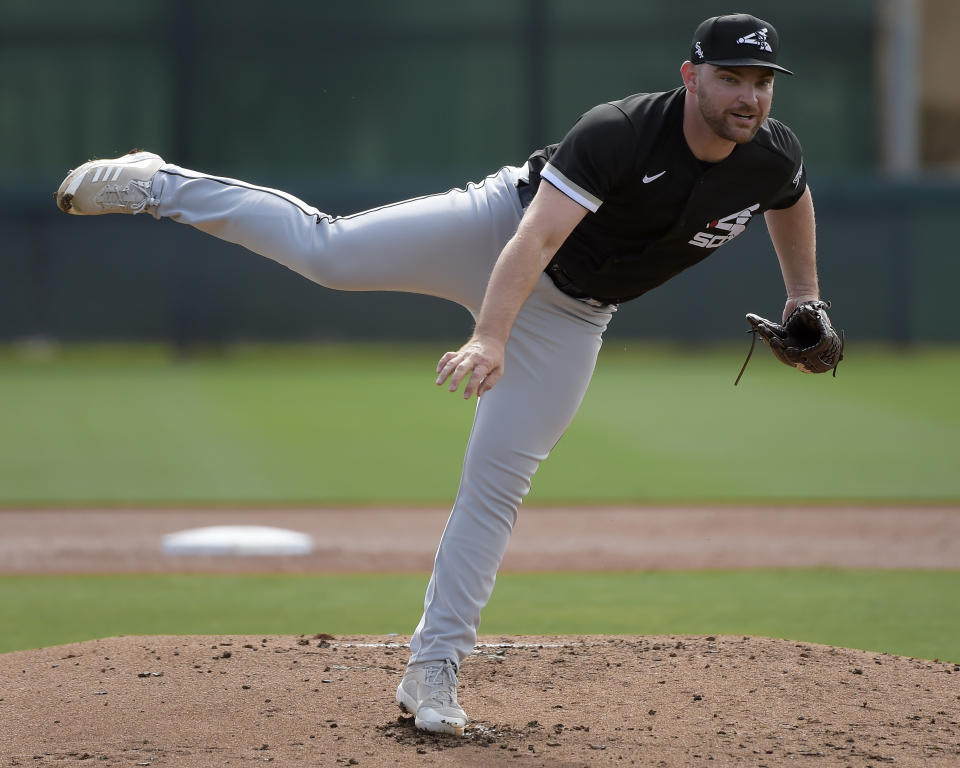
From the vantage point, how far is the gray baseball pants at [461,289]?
346 cm

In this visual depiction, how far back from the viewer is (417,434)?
1050 centimetres

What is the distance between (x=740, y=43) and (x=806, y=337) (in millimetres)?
996

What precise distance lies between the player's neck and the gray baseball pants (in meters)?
0.50

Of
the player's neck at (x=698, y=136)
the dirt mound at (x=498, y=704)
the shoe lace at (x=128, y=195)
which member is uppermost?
the player's neck at (x=698, y=136)

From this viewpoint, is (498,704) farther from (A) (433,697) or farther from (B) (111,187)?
(B) (111,187)

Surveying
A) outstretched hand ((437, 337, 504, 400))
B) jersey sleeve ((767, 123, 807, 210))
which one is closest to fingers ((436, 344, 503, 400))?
outstretched hand ((437, 337, 504, 400))

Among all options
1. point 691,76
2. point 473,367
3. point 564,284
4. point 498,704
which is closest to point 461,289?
point 564,284

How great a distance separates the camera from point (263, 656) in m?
4.07

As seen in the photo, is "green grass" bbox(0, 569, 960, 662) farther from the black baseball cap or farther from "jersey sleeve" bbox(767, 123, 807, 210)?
the black baseball cap

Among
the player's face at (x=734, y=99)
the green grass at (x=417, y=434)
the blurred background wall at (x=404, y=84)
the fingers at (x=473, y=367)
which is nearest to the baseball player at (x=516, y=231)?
the player's face at (x=734, y=99)

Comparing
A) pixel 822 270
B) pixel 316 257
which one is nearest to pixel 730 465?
pixel 316 257

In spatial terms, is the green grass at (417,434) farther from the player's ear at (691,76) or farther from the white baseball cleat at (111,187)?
the player's ear at (691,76)

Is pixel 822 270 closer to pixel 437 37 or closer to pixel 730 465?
pixel 437 37

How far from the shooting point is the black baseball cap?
3168 mm
